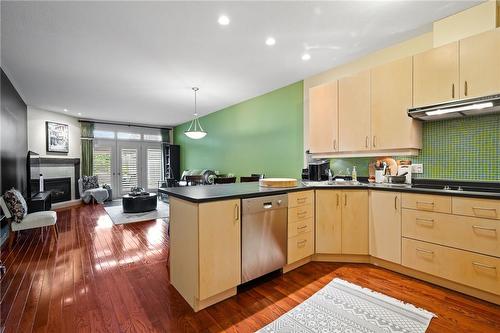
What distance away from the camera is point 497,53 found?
1957 millimetres

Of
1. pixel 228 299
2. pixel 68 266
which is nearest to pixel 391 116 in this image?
pixel 228 299

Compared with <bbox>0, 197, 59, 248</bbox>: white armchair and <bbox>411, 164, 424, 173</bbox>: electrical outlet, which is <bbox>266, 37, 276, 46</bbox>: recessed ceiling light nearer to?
<bbox>411, 164, 424, 173</bbox>: electrical outlet

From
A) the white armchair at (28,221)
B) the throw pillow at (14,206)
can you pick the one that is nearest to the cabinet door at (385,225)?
the white armchair at (28,221)

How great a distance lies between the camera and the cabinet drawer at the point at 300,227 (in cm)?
238

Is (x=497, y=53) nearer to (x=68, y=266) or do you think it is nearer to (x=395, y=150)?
(x=395, y=150)

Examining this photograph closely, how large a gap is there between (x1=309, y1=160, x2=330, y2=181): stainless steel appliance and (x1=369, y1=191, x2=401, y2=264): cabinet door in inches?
35.7

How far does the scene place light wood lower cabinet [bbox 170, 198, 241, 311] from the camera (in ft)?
5.65

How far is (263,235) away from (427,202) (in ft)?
5.28

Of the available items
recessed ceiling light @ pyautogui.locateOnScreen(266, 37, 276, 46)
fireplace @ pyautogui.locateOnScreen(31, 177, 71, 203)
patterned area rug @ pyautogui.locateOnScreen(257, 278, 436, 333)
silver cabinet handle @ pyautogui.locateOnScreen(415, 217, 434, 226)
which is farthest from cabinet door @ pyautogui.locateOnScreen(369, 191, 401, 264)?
fireplace @ pyautogui.locateOnScreen(31, 177, 71, 203)

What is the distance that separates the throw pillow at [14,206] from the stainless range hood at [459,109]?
208 inches

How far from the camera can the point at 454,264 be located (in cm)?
199

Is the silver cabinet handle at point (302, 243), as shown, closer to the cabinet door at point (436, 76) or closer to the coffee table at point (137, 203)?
the cabinet door at point (436, 76)

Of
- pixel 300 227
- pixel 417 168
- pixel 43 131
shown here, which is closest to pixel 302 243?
pixel 300 227

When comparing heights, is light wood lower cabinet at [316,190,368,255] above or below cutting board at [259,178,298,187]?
below
